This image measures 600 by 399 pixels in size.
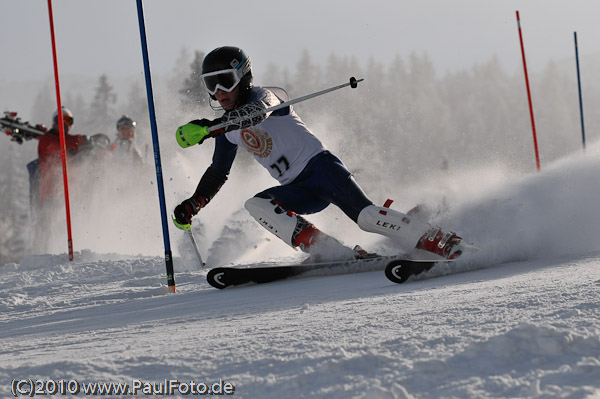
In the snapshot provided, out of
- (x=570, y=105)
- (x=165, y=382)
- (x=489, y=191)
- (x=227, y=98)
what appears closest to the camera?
(x=165, y=382)

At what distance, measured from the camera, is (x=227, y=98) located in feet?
→ 14.2

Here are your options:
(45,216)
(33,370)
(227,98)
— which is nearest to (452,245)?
(227,98)

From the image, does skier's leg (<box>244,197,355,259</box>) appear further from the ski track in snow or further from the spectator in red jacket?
the spectator in red jacket

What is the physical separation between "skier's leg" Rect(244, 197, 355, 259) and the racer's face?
587 millimetres

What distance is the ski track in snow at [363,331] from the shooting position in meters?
1.62

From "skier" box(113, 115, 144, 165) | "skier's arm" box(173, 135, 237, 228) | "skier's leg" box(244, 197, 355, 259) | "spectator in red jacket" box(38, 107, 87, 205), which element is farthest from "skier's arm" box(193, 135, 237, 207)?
"skier" box(113, 115, 144, 165)

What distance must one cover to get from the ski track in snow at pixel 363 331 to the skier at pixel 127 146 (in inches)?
228

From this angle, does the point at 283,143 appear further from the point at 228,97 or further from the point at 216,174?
the point at 216,174

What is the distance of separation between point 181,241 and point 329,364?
584 centimetres

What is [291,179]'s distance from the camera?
4461 mm

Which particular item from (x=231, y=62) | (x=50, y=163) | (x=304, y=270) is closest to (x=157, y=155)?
(x=231, y=62)

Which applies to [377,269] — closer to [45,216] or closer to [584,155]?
[584,155]

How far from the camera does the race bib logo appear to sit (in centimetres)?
438

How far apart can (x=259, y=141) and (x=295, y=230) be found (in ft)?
2.03
